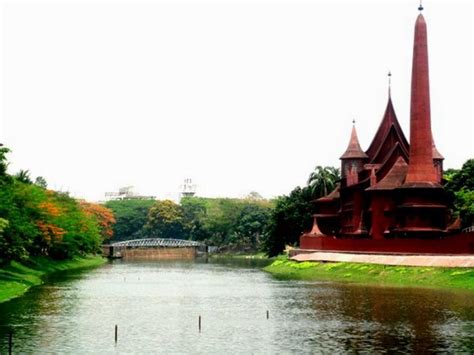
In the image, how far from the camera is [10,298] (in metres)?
50.2

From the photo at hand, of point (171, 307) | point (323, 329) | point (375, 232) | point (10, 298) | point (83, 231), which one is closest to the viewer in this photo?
point (323, 329)

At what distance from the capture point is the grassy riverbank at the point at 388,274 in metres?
59.0

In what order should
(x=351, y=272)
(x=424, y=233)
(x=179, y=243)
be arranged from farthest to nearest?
(x=179, y=243) < (x=424, y=233) < (x=351, y=272)

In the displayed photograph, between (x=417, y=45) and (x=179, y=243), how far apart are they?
118 metres

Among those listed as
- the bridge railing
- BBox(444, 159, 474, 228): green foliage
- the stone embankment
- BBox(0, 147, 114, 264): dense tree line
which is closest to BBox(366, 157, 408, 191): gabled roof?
BBox(444, 159, 474, 228): green foliage

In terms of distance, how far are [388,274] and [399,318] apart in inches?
1123

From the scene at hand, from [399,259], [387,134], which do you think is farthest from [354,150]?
[399,259]

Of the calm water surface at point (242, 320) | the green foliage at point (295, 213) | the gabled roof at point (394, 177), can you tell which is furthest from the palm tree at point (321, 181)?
the calm water surface at point (242, 320)

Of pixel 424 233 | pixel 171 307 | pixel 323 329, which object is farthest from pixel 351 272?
pixel 323 329

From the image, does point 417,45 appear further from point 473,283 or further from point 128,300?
point 128,300

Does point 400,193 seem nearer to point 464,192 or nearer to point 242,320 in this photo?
point 464,192

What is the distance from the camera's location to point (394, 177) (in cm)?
8900

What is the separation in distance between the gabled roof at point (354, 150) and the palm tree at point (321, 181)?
1199 cm

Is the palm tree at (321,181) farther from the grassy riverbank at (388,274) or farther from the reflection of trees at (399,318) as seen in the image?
the reflection of trees at (399,318)
